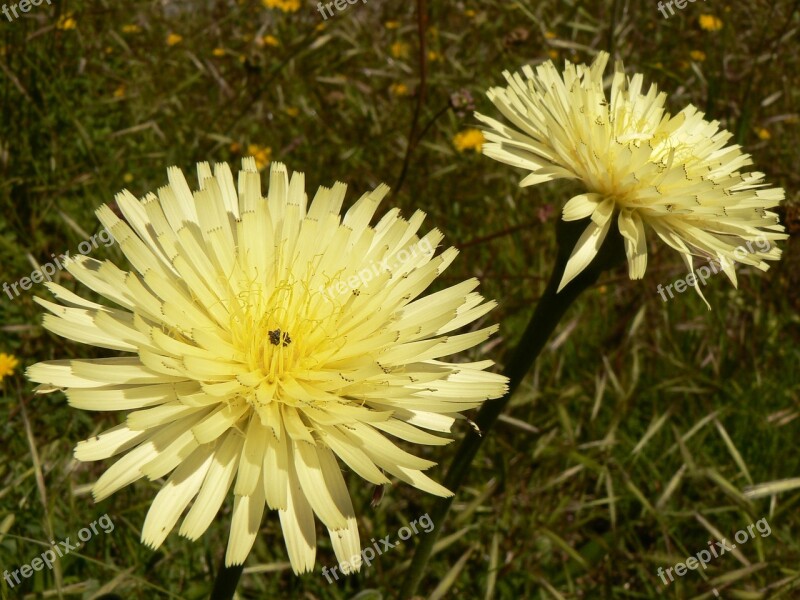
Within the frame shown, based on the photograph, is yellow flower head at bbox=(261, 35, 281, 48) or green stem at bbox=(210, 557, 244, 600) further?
yellow flower head at bbox=(261, 35, 281, 48)

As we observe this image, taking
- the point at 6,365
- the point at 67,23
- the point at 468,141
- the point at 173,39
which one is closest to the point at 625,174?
the point at 6,365

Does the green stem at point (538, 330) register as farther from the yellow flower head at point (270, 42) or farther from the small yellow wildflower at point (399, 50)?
the yellow flower head at point (270, 42)

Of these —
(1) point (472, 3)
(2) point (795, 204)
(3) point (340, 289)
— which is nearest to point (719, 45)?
(1) point (472, 3)

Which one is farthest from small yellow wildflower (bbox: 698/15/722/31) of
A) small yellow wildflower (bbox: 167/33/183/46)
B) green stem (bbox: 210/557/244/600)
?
green stem (bbox: 210/557/244/600)

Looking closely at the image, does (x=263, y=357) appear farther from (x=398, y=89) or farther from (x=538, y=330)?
(x=398, y=89)

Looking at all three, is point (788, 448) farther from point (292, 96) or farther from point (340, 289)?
point (292, 96)

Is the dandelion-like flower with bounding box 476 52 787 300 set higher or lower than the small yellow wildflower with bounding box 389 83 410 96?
lower

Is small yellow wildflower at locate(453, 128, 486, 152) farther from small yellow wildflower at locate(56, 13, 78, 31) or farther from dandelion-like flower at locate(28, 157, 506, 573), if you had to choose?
dandelion-like flower at locate(28, 157, 506, 573)
